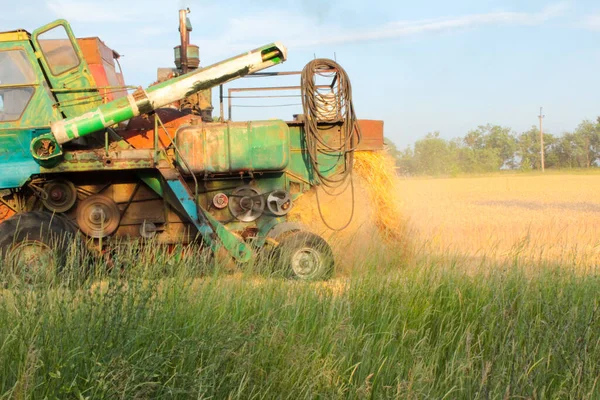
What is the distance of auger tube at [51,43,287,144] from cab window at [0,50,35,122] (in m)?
0.71

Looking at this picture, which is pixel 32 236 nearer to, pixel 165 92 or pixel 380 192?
pixel 165 92

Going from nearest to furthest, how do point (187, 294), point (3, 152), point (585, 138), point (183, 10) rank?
point (187, 294) → point (3, 152) → point (183, 10) → point (585, 138)

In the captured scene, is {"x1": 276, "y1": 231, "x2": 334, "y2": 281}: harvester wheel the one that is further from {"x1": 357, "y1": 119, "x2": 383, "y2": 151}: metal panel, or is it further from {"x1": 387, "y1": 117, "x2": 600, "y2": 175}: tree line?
{"x1": 387, "y1": 117, "x2": 600, "y2": 175}: tree line

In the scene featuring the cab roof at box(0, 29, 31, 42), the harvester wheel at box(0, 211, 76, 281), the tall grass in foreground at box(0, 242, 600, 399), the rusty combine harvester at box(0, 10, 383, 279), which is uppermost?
the cab roof at box(0, 29, 31, 42)

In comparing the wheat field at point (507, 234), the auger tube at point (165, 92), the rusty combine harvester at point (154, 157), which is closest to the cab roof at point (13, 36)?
the rusty combine harvester at point (154, 157)

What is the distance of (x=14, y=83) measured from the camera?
25.0 ft

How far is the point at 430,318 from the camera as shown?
16.4ft

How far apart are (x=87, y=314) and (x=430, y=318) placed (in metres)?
2.63

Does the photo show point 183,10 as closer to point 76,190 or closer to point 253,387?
point 76,190

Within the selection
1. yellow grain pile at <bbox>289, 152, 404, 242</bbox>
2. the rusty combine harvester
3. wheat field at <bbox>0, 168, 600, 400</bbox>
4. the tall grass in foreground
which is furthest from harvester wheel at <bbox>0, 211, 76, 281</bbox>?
yellow grain pile at <bbox>289, 152, 404, 242</bbox>

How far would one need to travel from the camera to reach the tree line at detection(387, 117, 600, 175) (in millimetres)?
70750

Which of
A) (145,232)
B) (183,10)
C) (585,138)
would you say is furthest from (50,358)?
(585,138)

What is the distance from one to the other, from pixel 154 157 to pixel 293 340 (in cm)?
409

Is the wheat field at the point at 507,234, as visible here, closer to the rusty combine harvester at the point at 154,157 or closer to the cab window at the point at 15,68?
the rusty combine harvester at the point at 154,157
